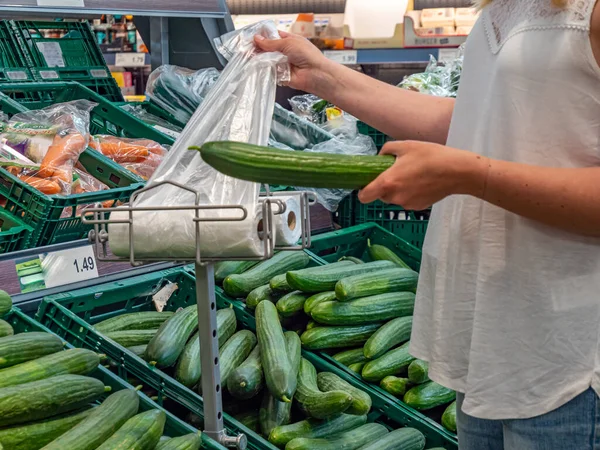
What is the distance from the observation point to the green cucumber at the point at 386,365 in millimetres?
2287

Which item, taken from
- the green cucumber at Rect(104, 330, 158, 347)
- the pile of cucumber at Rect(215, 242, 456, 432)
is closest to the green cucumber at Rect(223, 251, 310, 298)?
the pile of cucumber at Rect(215, 242, 456, 432)

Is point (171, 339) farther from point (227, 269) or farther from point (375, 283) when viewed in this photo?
point (375, 283)

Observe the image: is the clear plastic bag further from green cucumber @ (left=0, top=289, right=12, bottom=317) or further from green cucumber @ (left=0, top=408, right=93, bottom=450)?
green cucumber @ (left=0, top=289, right=12, bottom=317)

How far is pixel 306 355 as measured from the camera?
234 centimetres

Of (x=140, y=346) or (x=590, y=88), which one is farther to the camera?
(x=140, y=346)

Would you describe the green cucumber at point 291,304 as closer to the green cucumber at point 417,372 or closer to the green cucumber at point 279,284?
the green cucumber at point 279,284

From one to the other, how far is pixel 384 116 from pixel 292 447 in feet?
2.59

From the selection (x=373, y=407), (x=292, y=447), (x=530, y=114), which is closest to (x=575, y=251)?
(x=530, y=114)

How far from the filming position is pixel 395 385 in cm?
228

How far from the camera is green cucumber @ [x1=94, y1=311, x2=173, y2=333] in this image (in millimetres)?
2188

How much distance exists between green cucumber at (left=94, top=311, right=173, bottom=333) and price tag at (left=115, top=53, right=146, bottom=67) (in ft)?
8.37

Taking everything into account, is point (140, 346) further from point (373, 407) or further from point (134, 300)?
point (373, 407)

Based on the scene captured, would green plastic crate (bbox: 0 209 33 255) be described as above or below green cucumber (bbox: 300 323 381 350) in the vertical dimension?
above

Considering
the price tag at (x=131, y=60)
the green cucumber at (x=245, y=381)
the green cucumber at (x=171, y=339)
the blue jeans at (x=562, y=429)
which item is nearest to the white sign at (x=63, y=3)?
the green cucumber at (x=171, y=339)
